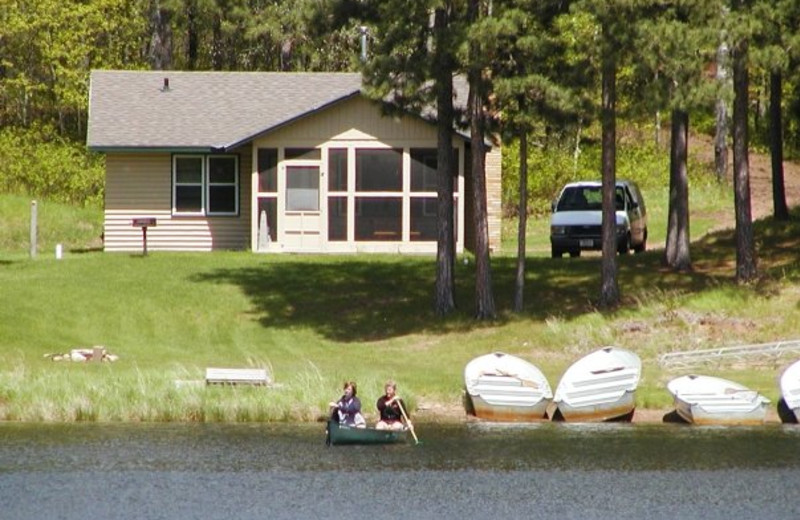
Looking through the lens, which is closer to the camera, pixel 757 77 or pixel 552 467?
pixel 552 467

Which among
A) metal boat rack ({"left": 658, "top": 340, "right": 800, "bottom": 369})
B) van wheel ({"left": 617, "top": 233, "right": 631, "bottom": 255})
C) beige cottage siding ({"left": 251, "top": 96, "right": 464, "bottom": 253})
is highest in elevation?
beige cottage siding ({"left": 251, "top": 96, "right": 464, "bottom": 253})

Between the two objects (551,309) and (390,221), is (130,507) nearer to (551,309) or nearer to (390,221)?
(551,309)

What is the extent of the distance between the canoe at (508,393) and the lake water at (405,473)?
463 millimetres

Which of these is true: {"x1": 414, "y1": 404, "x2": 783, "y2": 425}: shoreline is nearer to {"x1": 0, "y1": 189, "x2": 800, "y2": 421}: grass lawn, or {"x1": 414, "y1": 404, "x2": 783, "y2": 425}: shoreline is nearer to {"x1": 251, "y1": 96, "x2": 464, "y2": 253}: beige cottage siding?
{"x1": 0, "y1": 189, "x2": 800, "y2": 421}: grass lawn

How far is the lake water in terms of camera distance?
27344mm

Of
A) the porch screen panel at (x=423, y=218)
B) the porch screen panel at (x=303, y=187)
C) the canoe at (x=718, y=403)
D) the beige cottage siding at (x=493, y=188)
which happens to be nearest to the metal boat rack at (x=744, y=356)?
the canoe at (x=718, y=403)

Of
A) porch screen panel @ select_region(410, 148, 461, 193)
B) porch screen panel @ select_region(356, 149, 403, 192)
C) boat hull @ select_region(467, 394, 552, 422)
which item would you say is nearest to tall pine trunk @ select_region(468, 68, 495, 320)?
boat hull @ select_region(467, 394, 552, 422)

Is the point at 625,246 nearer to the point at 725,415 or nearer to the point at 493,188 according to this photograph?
the point at 493,188

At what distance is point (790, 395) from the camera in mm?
33719

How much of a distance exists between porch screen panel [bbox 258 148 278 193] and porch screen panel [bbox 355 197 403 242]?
8.37ft

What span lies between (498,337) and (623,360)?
24.6ft

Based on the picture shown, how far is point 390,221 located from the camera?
52156 mm

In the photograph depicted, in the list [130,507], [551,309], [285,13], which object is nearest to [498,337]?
[551,309]

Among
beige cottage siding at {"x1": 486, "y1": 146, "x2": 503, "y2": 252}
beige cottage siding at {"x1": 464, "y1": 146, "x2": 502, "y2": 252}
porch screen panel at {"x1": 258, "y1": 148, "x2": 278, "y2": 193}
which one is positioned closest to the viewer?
porch screen panel at {"x1": 258, "y1": 148, "x2": 278, "y2": 193}
